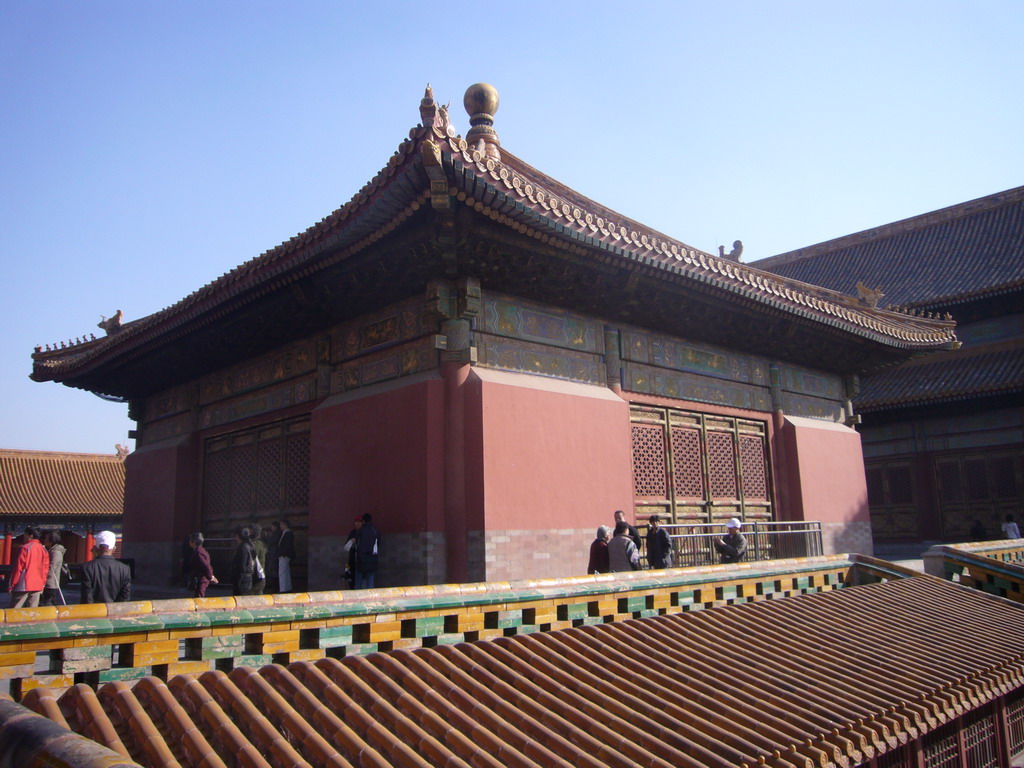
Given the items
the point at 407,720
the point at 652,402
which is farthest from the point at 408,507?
the point at 407,720

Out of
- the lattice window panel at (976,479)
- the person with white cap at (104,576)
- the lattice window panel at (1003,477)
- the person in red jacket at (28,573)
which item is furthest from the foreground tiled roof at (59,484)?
the lattice window panel at (1003,477)

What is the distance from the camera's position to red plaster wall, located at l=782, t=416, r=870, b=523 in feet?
39.8

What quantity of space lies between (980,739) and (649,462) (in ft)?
16.9

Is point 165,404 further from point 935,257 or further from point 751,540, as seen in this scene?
point 935,257

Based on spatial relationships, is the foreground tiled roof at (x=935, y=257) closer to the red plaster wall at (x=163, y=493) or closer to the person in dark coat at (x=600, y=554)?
the person in dark coat at (x=600, y=554)

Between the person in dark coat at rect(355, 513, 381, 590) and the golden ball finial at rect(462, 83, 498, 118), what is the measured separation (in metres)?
4.89

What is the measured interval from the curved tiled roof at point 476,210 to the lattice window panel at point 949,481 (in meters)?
7.07

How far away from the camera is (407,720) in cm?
256

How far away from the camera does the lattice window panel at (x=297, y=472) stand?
10367 mm

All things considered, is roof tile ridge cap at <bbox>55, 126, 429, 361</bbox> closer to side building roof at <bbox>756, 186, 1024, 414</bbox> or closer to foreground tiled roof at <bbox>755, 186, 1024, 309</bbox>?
side building roof at <bbox>756, 186, 1024, 414</bbox>

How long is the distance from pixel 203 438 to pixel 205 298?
12.1 feet

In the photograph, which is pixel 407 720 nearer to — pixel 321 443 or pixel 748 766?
pixel 748 766

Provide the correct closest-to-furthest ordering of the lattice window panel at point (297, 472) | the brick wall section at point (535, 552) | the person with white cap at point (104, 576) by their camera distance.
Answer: the person with white cap at point (104, 576), the brick wall section at point (535, 552), the lattice window panel at point (297, 472)

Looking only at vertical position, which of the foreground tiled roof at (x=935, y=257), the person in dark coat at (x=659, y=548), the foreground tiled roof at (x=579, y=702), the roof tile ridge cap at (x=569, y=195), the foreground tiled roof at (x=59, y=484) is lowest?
the foreground tiled roof at (x=579, y=702)
